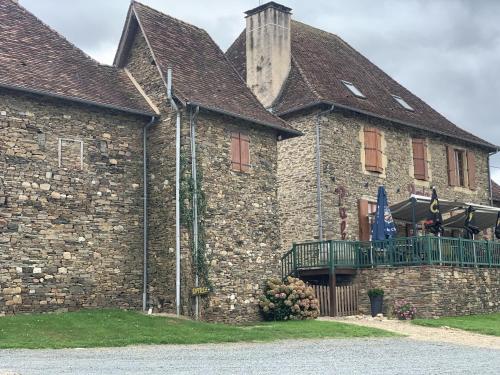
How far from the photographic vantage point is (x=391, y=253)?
21875mm

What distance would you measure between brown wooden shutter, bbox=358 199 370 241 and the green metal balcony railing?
218 cm

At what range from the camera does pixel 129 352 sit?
1319 centimetres

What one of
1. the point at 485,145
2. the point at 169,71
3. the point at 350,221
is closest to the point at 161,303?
the point at 169,71

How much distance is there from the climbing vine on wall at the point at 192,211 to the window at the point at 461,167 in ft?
42.2

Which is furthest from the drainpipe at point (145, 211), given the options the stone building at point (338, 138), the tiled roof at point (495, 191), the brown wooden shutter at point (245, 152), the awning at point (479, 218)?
the tiled roof at point (495, 191)

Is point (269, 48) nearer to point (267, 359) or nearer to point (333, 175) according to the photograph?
point (333, 175)

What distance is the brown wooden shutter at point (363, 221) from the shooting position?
2512cm

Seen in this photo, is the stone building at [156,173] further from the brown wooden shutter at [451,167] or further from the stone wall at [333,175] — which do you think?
the brown wooden shutter at [451,167]

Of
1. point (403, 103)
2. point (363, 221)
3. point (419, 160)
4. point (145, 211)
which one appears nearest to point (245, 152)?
point (145, 211)

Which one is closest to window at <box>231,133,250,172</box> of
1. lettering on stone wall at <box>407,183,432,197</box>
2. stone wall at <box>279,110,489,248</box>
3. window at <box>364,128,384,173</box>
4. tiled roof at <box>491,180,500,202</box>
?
stone wall at <box>279,110,489,248</box>

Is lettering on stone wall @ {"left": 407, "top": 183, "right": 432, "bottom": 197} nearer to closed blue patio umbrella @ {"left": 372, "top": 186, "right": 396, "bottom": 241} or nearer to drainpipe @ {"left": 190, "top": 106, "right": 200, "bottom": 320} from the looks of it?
closed blue patio umbrella @ {"left": 372, "top": 186, "right": 396, "bottom": 241}

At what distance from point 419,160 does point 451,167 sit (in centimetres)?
207

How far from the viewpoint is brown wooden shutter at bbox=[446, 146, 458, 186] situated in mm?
28883

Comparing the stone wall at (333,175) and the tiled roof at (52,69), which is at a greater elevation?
the tiled roof at (52,69)
